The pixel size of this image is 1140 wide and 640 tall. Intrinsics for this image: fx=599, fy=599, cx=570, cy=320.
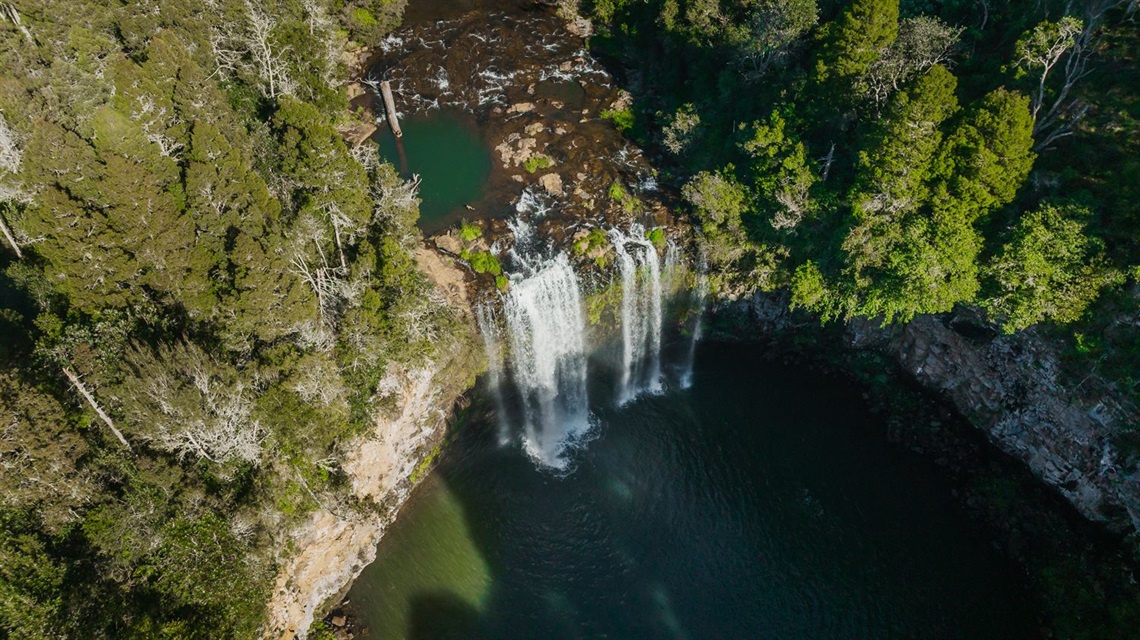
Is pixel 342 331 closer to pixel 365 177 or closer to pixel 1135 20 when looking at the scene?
pixel 365 177

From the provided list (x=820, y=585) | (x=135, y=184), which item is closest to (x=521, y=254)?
(x=135, y=184)

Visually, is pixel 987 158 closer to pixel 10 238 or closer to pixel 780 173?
pixel 780 173

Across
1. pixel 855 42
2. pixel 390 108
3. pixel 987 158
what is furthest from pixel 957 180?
pixel 390 108

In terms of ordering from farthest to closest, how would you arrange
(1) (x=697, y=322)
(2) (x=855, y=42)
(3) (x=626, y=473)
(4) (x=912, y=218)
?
1. (1) (x=697, y=322)
2. (3) (x=626, y=473)
3. (2) (x=855, y=42)
4. (4) (x=912, y=218)

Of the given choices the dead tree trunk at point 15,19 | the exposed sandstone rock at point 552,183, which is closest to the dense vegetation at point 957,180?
the exposed sandstone rock at point 552,183

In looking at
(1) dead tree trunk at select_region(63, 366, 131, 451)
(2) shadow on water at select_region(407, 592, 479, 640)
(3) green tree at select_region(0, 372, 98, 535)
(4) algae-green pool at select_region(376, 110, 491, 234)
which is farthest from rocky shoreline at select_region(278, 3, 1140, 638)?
(3) green tree at select_region(0, 372, 98, 535)
